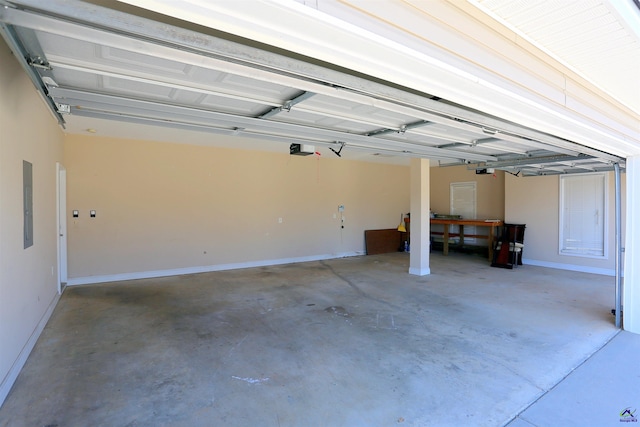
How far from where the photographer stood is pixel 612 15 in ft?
5.20

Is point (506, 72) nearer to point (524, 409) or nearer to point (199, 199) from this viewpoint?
point (524, 409)

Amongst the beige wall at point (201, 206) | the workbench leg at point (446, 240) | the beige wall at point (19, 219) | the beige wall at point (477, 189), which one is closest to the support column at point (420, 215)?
the beige wall at point (201, 206)

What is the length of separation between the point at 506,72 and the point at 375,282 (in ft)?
15.0

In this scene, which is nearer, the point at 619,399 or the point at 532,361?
the point at 619,399

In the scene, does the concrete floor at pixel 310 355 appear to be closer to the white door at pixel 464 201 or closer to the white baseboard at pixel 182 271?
the white baseboard at pixel 182 271

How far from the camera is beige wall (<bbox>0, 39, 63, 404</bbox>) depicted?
2.38 m

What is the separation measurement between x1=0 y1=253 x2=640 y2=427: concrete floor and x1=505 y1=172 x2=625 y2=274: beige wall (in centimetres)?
159

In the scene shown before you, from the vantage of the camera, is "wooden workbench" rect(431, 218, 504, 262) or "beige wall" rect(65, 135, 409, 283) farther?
"wooden workbench" rect(431, 218, 504, 262)

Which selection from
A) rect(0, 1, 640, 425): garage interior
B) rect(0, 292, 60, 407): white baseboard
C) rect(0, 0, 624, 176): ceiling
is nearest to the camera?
rect(0, 0, 624, 176): ceiling

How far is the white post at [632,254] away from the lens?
364 centimetres

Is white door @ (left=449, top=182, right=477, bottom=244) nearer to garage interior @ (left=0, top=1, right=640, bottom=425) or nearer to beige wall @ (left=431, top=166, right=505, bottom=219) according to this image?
beige wall @ (left=431, top=166, right=505, bottom=219)

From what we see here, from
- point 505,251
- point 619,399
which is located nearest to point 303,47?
point 619,399

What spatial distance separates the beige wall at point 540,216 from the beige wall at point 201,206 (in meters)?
3.54

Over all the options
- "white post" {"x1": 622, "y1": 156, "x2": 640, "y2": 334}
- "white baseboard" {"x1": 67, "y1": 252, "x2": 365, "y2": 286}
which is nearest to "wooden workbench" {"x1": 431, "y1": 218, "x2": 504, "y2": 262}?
"white baseboard" {"x1": 67, "y1": 252, "x2": 365, "y2": 286}
